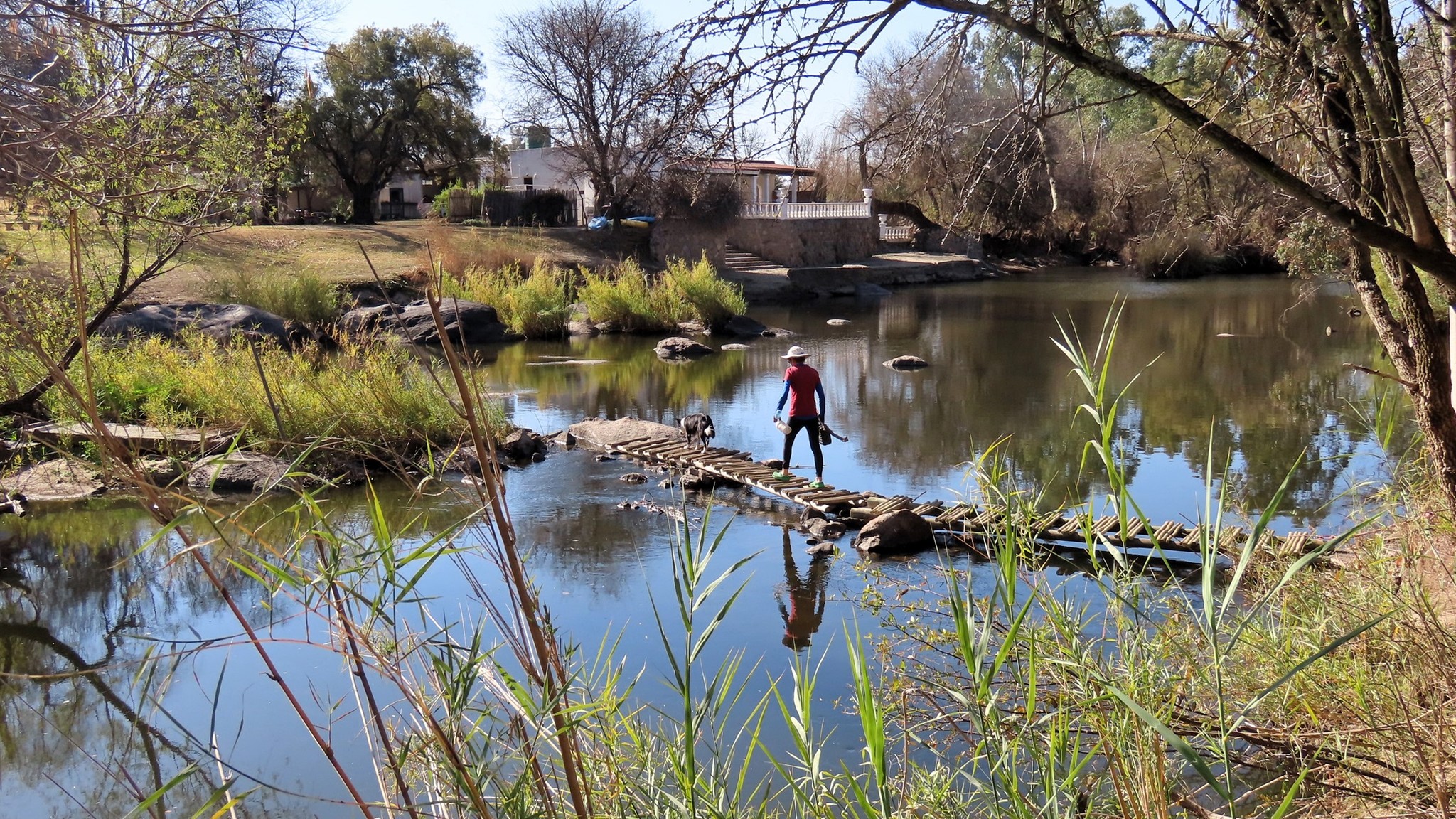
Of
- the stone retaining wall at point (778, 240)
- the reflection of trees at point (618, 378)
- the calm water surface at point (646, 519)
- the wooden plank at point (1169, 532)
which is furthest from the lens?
the stone retaining wall at point (778, 240)

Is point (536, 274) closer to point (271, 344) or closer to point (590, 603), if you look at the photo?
point (271, 344)

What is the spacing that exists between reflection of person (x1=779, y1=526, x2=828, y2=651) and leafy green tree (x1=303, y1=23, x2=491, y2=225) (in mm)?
32711

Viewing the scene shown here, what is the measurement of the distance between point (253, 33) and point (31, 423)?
6.36 meters

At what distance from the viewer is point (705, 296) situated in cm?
2591

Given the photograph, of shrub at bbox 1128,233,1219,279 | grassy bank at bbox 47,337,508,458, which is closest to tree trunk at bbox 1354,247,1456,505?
grassy bank at bbox 47,337,508,458

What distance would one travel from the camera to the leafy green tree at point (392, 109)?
124 ft

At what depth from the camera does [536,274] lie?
25969 millimetres

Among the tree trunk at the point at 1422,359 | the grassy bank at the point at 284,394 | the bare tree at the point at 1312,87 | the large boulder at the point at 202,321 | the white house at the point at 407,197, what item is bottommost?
the grassy bank at the point at 284,394

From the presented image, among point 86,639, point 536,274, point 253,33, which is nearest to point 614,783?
point 253,33

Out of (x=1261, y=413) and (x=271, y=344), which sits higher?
(x=271, y=344)

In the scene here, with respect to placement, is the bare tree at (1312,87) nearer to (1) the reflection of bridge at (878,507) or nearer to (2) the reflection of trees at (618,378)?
(1) the reflection of bridge at (878,507)

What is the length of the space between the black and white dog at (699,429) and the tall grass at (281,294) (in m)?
13.0

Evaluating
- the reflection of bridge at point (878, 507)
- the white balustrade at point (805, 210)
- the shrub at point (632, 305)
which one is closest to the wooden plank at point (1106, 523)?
the reflection of bridge at point (878, 507)

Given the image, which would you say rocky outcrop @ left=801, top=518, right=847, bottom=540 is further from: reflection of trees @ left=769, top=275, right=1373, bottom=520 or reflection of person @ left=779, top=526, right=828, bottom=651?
reflection of trees @ left=769, top=275, right=1373, bottom=520
